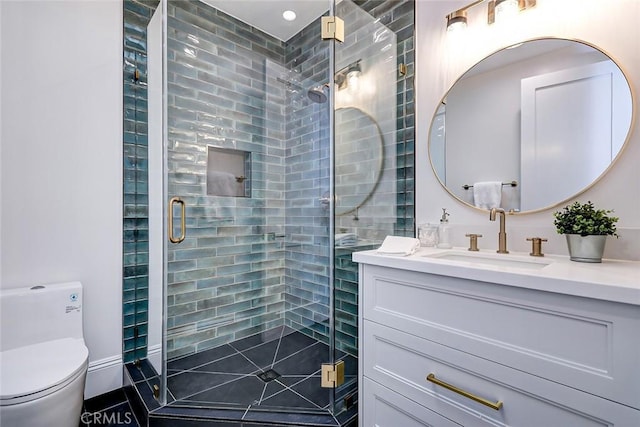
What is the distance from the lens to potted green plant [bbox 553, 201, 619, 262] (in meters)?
1.11

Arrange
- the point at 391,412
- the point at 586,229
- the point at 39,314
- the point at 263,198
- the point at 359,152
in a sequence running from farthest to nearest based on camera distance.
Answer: the point at 263,198 < the point at 359,152 < the point at 39,314 < the point at 391,412 < the point at 586,229

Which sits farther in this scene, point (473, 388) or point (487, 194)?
point (487, 194)

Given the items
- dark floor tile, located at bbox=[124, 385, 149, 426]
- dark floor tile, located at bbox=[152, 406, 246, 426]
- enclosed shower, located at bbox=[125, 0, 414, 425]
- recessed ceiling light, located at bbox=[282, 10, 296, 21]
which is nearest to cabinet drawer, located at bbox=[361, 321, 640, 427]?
enclosed shower, located at bbox=[125, 0, 414, 425]

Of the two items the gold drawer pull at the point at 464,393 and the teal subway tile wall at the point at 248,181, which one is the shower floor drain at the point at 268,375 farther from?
the gold drawer pull at the point at 464,393

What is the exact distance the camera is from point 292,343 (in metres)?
2.26

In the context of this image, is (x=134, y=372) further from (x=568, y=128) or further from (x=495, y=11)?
(x=495, y=11)

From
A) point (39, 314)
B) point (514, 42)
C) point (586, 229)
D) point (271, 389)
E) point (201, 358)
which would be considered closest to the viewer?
point (586, 229)

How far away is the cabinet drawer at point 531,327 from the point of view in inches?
29.7

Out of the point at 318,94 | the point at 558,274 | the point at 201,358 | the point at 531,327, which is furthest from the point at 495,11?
the point at 201,358

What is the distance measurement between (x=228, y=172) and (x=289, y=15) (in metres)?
1.31

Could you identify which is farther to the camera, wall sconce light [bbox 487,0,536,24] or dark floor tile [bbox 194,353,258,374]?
dark floor tile [bbox 194,353,258,374]

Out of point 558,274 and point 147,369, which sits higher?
point 558,274

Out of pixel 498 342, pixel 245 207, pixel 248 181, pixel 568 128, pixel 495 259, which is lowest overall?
pixel 498 342

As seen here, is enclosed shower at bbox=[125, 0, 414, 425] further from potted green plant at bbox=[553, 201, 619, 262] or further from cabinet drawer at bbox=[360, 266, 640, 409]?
potted green plant at bbox=[553, 201, 619, 262]
